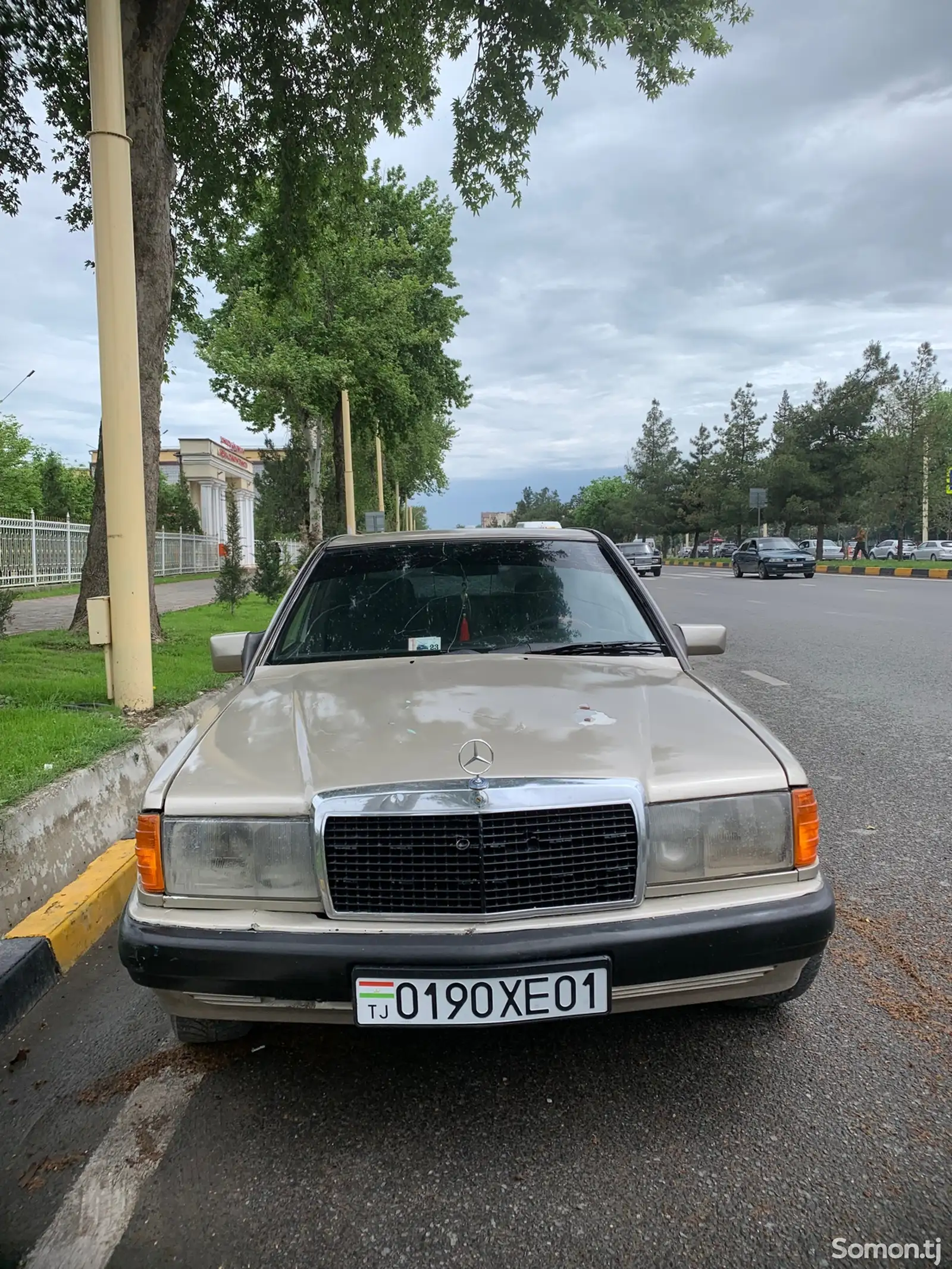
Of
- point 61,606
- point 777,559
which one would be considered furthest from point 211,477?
point 61,606

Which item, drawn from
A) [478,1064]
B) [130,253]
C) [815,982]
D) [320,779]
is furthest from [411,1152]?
[130,253]

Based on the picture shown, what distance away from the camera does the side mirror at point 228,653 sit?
3.46m

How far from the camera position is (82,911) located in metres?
3.24

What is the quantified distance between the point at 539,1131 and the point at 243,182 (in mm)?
12590

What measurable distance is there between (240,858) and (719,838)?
3.87ft

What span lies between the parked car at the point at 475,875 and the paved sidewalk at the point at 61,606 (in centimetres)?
712

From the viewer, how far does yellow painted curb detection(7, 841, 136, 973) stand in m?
3.05

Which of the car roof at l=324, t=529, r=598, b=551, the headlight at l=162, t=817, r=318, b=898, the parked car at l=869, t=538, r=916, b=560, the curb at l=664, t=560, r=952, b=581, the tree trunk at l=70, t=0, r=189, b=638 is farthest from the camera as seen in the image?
the parked car at l=869, t=538, r=916, b=560

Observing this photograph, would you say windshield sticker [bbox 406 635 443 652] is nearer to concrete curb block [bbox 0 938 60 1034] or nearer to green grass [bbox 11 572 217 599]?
concrete curb block [bbox 0 938 60 1034]

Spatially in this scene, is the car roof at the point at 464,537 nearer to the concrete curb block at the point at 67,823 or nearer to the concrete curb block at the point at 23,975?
the concrete curb block at the point at 67,823

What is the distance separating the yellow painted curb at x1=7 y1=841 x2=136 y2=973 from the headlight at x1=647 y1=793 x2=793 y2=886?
7.32 feet

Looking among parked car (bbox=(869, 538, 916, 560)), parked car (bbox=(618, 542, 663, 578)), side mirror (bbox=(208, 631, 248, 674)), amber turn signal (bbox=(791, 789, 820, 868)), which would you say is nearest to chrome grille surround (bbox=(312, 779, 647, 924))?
amber turn signal (bbox=(791, 789, 820, 868))

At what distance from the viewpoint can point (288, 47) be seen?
33.8ft

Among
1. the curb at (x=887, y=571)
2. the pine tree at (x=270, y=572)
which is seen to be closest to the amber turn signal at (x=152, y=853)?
the pine tree at (x=270, y=572)
